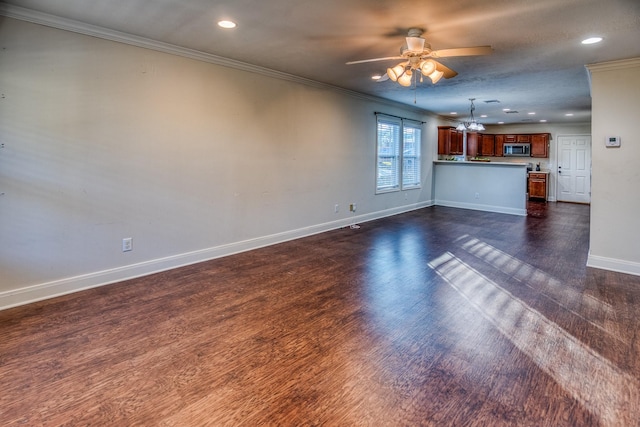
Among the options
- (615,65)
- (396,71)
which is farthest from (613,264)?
(396,71)

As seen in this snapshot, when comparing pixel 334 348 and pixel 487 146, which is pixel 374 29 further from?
pixel 487 146

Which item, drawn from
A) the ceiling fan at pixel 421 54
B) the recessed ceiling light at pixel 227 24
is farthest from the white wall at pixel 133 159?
the ceiling fan at pixel 421 54

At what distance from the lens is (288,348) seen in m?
2.41

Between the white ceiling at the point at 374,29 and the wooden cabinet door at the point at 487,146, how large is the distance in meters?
6.83

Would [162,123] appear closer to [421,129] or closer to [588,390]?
[588,390]

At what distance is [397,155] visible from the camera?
7.91m

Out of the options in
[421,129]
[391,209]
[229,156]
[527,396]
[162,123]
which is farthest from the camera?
[421,129]

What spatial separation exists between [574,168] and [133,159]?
11597mm

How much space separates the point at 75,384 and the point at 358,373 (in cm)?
163

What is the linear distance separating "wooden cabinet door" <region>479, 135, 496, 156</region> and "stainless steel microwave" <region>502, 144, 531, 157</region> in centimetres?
36

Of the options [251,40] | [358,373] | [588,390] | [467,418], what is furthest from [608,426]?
[251,40]

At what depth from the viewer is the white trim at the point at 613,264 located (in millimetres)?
4004

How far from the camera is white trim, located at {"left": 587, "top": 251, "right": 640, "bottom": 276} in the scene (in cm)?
400

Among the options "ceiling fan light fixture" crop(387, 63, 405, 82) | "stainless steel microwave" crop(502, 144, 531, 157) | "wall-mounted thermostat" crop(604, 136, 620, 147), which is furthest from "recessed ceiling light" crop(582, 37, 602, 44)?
"stainless steel microwave" crop(502, 144, 531, 157)
